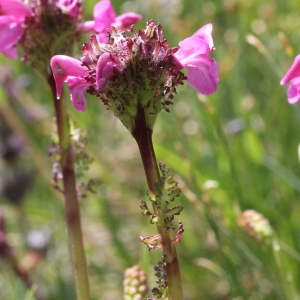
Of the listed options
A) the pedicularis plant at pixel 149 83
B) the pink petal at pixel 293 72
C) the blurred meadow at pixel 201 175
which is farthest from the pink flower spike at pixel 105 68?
the blurred meadow at pixel 201 175

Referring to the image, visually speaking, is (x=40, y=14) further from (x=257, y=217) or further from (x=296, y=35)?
(x=296, y=35)

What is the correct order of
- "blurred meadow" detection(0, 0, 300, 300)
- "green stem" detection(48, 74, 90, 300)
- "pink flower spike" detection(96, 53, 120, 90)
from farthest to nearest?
"blurred meadow" detection(0, 0, 300, 300) → "green stem" detection(48, 74, 90, 300) → "pink flower spike" detection(96, 53, 120, 90)

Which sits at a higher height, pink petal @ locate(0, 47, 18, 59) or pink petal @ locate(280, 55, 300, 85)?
pink petal @ locate(0, 47, 18, 59)

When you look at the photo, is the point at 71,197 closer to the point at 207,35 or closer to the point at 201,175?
the point at 207,35

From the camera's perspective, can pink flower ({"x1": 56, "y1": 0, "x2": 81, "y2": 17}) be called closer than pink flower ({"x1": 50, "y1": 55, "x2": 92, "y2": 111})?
No

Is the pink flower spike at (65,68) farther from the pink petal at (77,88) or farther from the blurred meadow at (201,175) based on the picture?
the blurred meadow at (201,175)

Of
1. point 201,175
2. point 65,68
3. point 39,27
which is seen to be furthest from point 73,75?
point 201,175

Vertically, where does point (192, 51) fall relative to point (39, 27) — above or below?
below

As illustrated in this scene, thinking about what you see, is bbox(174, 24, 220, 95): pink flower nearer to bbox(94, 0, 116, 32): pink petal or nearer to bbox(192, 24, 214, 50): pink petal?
bbox(192, 24, 214, 50): pink petal

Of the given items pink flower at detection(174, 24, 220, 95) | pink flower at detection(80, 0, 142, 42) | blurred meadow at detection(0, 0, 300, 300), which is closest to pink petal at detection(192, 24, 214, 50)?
pink flower at detection(174, 24, 220, 95)
